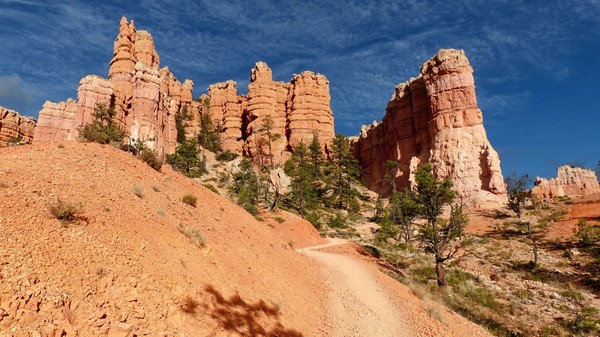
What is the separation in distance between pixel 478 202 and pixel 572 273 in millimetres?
29097

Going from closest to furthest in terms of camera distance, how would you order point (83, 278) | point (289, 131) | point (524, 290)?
1. point (83, 278)
2. point (524, 290)
3. point (289, 131)

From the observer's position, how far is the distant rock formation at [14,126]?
6981 cm

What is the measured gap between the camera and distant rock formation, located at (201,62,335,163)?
9094cm

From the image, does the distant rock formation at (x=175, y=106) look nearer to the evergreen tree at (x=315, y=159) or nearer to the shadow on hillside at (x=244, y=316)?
the evergreen tree at (x=315, y=159)

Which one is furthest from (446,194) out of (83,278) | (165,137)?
(165,137)

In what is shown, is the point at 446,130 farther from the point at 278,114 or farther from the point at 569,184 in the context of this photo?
the point at 278,114

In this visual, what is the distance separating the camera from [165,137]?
253 feet

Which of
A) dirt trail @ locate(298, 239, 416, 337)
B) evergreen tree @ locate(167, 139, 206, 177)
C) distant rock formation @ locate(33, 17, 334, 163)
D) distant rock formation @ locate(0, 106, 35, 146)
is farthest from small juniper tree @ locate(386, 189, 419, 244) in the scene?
distant rock formation @ locate(0, 106, 35, 146)

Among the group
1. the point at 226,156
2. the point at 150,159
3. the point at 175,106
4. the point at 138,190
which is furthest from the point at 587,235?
the point at 175,106

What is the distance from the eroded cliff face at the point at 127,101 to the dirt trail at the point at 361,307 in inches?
1979


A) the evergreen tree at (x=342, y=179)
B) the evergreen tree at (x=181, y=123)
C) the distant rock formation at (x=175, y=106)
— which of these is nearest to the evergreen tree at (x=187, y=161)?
the distant rock formation at (x=175, y=106)

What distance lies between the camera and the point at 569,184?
273 feet

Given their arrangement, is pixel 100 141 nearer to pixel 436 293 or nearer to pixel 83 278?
pixel 83 278

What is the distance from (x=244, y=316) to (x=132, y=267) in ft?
11.5
